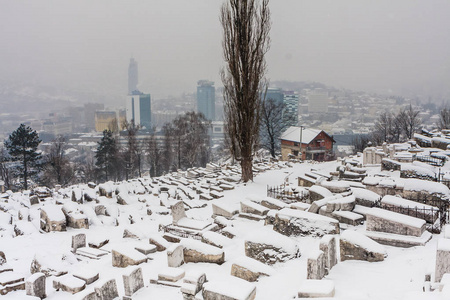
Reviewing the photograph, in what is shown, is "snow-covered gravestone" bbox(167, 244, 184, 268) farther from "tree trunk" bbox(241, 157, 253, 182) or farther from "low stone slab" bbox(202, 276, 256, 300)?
"tree trunk" bbox(241, 157, 253, 182)

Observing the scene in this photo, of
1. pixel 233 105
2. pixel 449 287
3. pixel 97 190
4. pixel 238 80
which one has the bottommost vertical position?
pixel 97 190

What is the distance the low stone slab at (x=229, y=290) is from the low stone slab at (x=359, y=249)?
73.3 inches

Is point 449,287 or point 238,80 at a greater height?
point 238,80

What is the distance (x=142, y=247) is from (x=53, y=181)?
93.4 feet

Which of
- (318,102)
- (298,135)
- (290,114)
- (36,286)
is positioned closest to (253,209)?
(36,286)

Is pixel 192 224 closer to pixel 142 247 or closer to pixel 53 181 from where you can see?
pixel 142 247

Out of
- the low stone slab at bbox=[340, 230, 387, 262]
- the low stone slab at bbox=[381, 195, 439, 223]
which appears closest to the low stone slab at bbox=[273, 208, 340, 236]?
the low stone slab at bbox=[340, 230, 387, 262]

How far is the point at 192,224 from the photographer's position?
7.52 m

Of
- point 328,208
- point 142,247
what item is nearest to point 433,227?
point 328,208

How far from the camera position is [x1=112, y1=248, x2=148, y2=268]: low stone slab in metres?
5.84

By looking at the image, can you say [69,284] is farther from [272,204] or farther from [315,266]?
[272,204]

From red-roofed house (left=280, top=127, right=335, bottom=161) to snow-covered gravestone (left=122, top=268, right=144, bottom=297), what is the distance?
28942mm

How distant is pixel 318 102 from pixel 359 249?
74.2 m

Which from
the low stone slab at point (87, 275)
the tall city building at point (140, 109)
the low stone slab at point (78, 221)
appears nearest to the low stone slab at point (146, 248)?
the low stone slab at point (87, 275)
